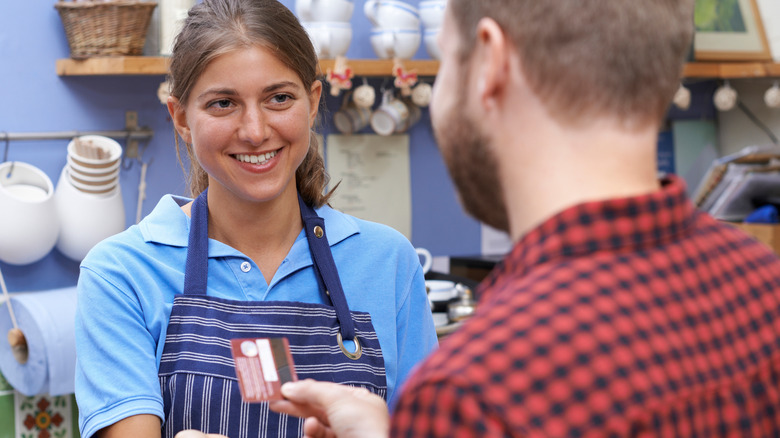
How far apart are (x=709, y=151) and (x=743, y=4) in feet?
1.94

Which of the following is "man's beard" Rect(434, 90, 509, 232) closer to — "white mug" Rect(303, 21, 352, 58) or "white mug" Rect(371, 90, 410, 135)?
"white mug" Rect(303, 21, 352, 58)

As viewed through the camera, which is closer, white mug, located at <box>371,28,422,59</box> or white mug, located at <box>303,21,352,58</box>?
white mug, located at <box>303,21,352,58</box>

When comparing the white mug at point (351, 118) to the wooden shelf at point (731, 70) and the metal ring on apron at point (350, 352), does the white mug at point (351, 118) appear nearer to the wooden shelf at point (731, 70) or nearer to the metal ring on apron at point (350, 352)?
the wooden shelf at point (731, 70)

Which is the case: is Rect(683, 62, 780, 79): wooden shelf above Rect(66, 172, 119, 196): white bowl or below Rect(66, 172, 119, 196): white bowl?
above

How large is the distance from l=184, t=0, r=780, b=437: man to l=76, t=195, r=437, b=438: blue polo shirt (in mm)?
666

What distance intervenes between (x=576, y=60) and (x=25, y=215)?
6.47ft

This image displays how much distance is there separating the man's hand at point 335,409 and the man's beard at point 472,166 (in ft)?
0.73

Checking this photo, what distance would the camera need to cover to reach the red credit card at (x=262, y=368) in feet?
2.83

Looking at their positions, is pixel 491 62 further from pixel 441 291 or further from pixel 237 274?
pixel 441 291

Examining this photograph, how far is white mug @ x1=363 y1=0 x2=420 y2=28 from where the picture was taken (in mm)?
2573

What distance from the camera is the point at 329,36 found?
2.45 metres

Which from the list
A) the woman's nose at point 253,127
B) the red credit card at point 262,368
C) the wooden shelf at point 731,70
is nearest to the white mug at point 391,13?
the wooden shelf at point 731,70

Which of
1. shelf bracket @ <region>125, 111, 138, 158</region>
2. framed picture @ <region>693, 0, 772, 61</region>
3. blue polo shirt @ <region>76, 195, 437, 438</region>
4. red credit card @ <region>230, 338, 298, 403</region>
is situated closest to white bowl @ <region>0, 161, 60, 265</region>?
shelf bracket @ <region>125, 111, 138, 158</region>

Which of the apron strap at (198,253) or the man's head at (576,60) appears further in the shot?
the apron strap at (198,253)
